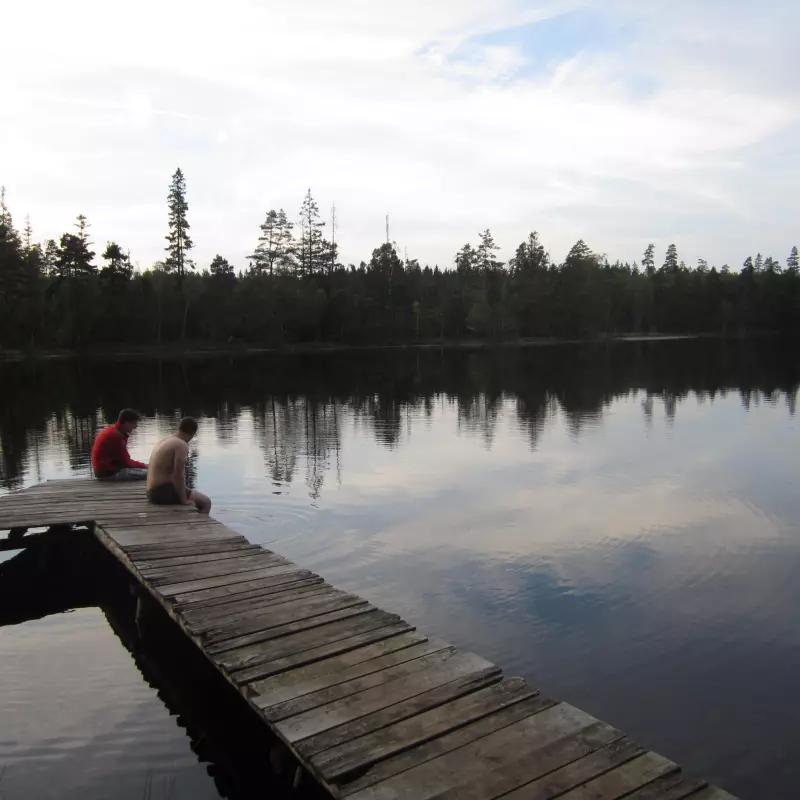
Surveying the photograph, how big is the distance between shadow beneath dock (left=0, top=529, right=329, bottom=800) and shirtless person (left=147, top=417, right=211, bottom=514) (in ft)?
3.96

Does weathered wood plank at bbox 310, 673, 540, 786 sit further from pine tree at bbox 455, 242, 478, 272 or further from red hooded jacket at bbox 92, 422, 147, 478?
pine tree at bbox 455, 242, 478, 272

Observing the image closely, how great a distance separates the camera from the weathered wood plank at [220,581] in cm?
757

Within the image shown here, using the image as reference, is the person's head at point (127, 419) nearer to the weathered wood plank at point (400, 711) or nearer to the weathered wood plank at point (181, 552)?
the weathered wood plank at point (181, 552)

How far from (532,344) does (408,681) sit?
99032 millimetres

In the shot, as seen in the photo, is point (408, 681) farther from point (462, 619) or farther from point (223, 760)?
point (462, 619)

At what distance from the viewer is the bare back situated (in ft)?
35.0

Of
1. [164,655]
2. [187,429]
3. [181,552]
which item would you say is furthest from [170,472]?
[164,655]

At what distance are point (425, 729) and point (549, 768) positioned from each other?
83cm

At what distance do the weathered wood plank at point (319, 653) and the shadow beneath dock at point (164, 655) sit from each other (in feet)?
1.86

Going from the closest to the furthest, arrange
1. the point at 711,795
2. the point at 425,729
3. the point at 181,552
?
the point at 711,795 < the point at 425,729 < the point at 181,552

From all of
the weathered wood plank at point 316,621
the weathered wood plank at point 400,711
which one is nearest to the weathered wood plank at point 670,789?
the weathered wood plank at point 400,711

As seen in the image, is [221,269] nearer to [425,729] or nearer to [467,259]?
[467,259]

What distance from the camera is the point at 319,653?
5.94 meters

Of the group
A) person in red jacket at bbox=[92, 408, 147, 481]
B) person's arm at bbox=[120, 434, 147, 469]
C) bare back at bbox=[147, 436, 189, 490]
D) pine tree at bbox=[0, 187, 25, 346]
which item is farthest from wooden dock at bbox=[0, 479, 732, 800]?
pine tree at bbox=[0, 187, 25, 346]
